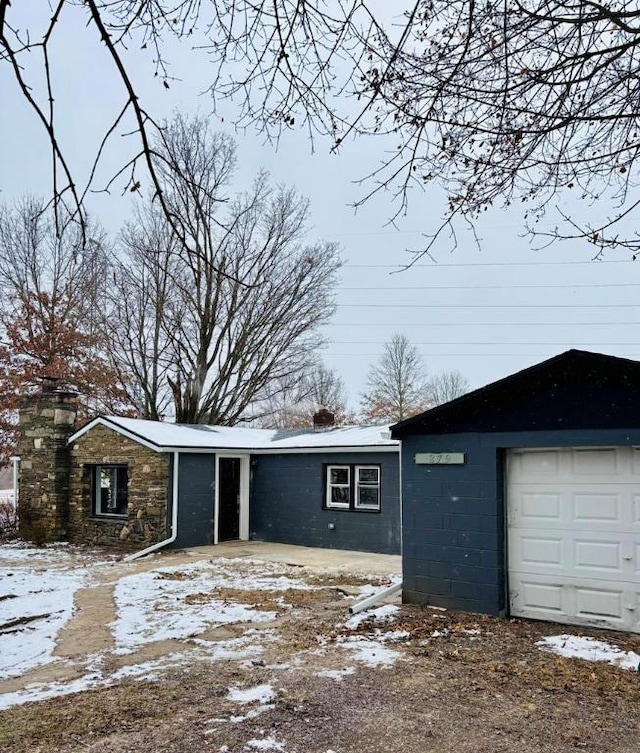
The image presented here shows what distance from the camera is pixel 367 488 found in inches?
533

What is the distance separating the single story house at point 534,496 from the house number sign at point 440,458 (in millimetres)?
14

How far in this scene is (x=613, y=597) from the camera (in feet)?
22.6

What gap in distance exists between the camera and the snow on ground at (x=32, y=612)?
622 centimetres

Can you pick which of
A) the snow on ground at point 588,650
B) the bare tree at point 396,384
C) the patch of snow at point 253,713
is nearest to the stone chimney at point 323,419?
the snow on ground at point 588,650

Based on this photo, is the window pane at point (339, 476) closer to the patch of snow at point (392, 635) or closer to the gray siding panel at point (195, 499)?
the gray siding panel at point (195, 499)

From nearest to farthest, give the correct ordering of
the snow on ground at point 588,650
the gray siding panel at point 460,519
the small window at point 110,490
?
1. the snow on ground at point 588,650
2. the gray siding panel at point 460,519
3. the small window at point 110,490

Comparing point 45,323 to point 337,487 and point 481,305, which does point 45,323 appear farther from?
point 481,305

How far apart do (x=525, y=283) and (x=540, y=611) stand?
64.3 feet

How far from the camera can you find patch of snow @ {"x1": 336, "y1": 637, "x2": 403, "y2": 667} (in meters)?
5.92

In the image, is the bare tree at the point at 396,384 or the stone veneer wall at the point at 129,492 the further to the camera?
the bare tree at the point at 396,384

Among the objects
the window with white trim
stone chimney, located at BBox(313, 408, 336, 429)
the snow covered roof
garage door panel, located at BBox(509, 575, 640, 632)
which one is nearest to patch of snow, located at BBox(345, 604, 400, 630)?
garage door panel, located at BBox(509, 575, 640, 632)

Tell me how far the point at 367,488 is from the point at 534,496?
247 inches

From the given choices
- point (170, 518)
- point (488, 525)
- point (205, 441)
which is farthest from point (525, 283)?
point (488, 525)

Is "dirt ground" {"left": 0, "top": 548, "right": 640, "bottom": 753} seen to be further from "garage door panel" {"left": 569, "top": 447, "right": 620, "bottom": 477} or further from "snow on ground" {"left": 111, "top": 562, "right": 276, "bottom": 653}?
"garage door panel" {"left": 569, "top": 447, "right": 620, "bottom": 477}
